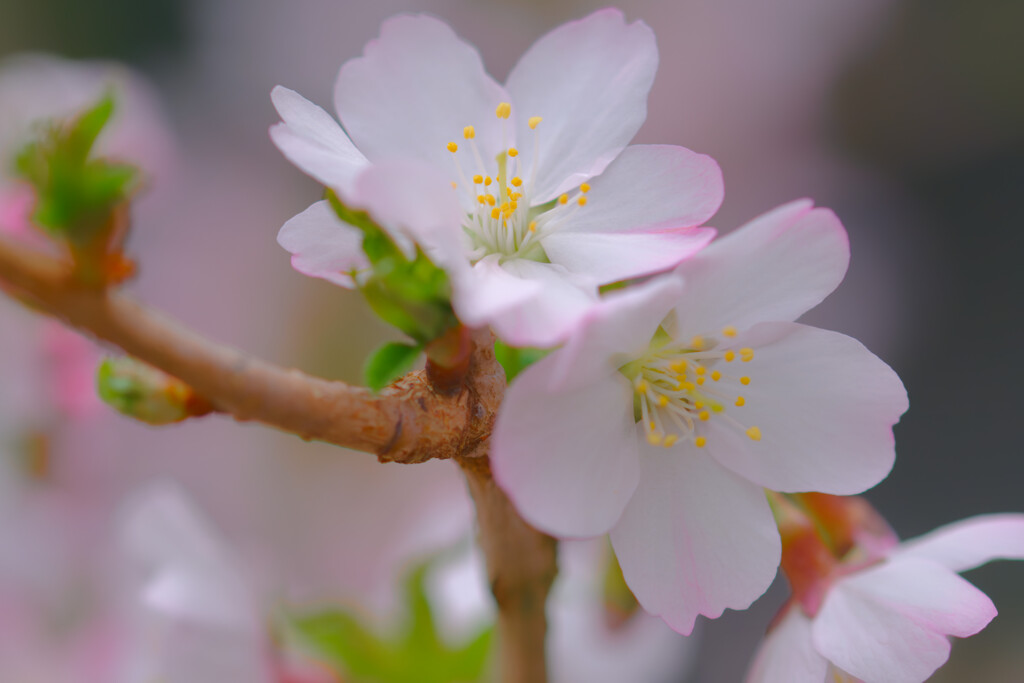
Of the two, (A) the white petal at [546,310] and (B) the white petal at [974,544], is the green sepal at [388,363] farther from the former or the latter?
(B) the white petal at [974,544]

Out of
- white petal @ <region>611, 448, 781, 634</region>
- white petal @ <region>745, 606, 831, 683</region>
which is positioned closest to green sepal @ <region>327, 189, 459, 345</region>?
white petal @ <region>611, 448, 781, 634</region>

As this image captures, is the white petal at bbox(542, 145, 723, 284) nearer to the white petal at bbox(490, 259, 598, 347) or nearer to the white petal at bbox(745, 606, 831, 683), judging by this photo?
the white petal at bbox(490, 259, 598, 347)

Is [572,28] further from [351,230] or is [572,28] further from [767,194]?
[767,194]

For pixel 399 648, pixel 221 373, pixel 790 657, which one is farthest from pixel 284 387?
pixel 399 648

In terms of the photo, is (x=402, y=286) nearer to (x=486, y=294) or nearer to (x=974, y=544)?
(x=486, y=294)

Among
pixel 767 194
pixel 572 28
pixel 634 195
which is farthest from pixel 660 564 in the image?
pixel 767 194
